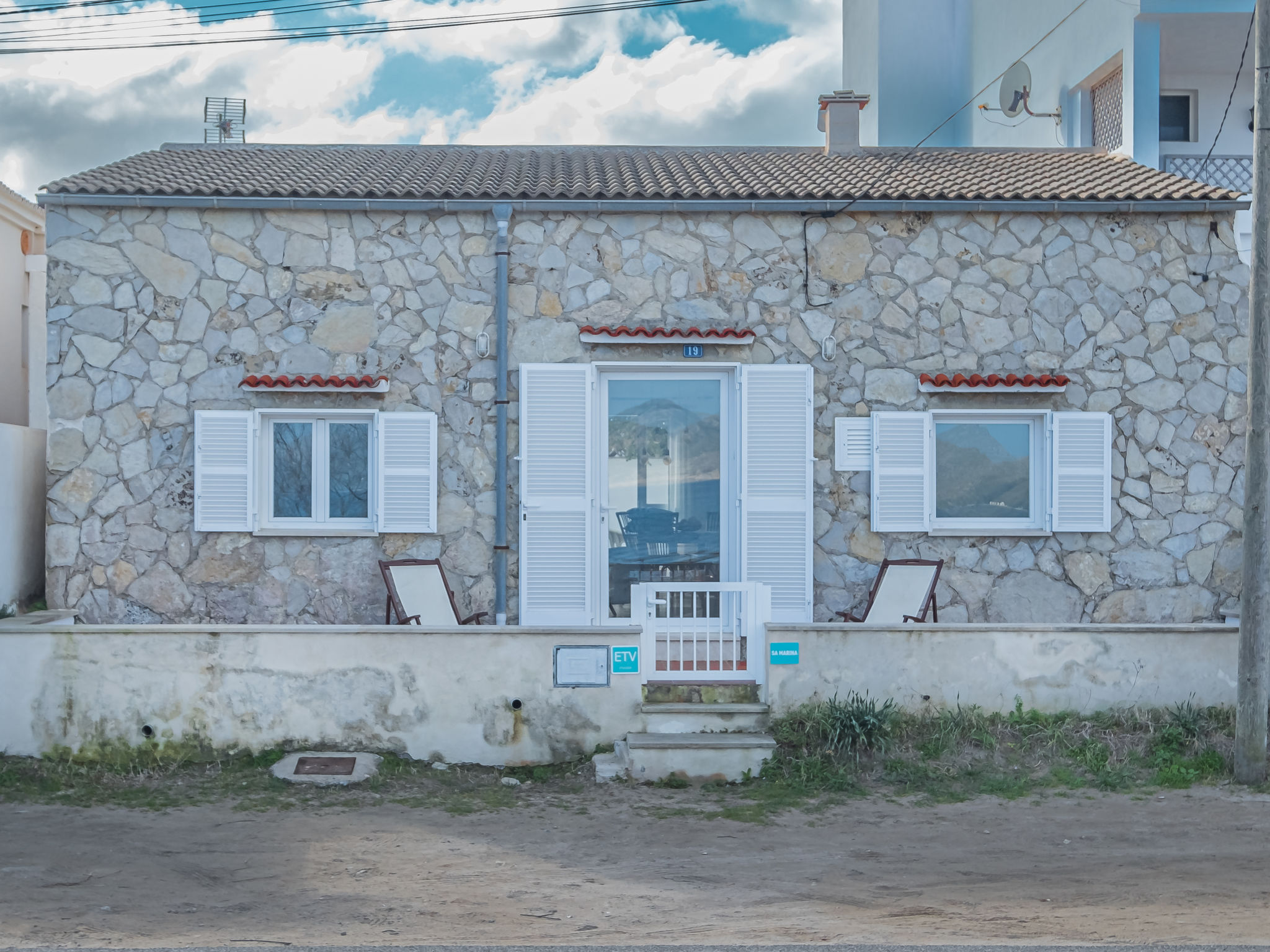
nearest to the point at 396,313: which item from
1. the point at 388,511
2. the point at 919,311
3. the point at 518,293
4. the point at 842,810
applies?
the point at 518,293

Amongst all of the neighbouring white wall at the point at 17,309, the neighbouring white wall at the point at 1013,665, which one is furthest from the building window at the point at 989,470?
the neighbouring white wall at the point at 17,309

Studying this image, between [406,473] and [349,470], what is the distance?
53cm

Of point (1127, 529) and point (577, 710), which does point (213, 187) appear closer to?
point (577, 710)

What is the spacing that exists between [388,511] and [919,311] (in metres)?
4.64

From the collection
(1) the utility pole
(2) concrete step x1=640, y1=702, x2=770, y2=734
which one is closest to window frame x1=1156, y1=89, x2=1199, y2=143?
(1) the utility pole

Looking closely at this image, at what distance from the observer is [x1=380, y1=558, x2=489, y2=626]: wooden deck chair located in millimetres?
9359

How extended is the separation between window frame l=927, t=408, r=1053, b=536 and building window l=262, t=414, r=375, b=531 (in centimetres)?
459

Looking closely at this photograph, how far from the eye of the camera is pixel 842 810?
23.0 feet

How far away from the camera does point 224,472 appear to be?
9688 mm

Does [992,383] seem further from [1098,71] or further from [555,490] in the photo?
[1098,71]

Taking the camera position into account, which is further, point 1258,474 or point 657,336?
point 657,336

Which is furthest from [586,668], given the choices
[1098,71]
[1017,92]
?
[1017,92]

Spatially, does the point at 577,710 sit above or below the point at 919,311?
below

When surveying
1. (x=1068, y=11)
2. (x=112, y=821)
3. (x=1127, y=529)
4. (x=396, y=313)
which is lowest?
(x=112, y=821)
